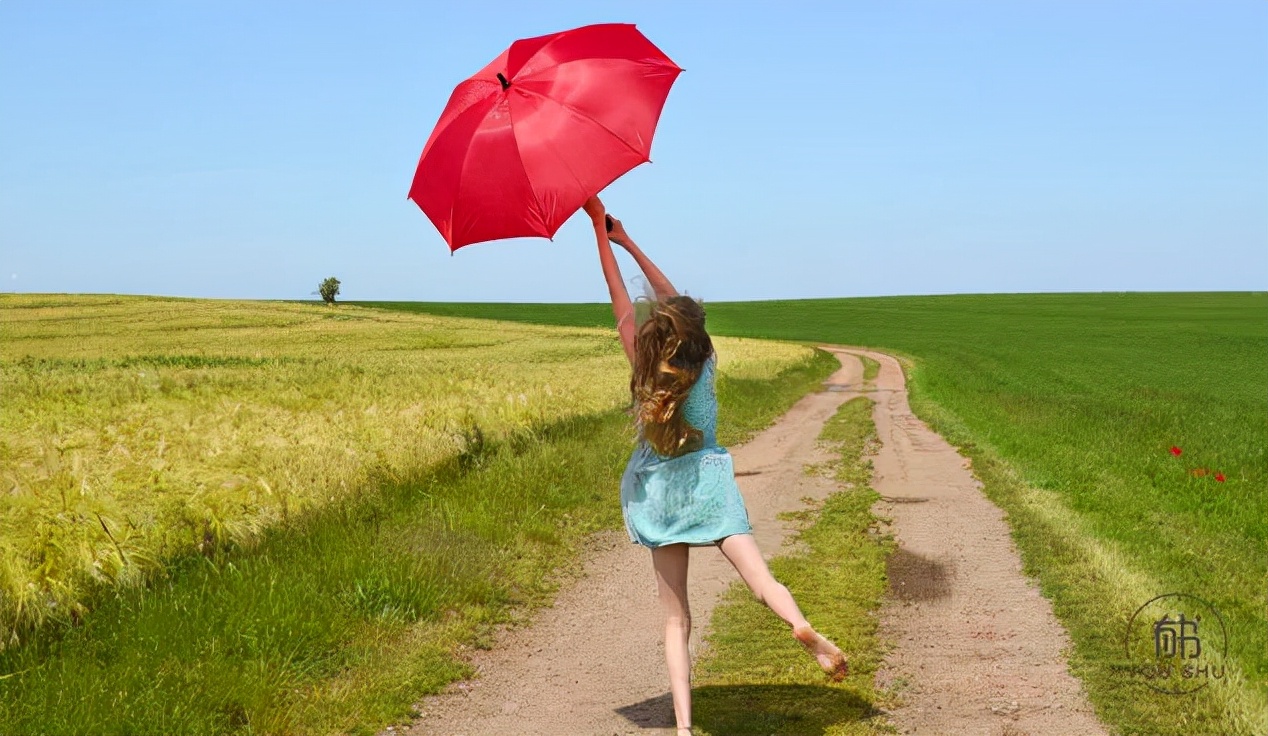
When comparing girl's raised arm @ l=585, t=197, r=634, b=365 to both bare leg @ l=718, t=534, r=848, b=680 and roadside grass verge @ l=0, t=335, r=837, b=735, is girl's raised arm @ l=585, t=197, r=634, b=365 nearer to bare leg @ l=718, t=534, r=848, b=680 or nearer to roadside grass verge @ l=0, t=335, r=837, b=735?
bare leg @ l=718, t=534, r=848, b=680

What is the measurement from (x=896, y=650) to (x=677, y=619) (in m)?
2.42

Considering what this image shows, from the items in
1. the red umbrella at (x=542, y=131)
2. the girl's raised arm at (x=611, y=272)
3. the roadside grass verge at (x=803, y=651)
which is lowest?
the roadside grass verge at (x=803, y=651)

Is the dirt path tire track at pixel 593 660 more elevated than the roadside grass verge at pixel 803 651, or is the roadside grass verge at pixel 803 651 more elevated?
the roadside grass verge at pixel 803 651

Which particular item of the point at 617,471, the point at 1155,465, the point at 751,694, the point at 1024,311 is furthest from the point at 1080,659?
the point at 1024,311

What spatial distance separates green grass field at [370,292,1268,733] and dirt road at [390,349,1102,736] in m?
0.33

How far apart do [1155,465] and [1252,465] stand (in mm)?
1681

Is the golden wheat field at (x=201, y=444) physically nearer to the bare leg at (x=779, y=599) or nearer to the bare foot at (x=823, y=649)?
the bare leg at (x=779, y=599)

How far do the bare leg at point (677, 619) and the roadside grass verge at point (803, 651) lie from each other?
21.5 inches

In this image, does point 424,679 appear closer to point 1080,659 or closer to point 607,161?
point 607,161

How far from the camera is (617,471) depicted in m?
13.9

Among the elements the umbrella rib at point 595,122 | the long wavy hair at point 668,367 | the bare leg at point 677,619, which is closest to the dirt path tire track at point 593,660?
the bare leg at point 677,619

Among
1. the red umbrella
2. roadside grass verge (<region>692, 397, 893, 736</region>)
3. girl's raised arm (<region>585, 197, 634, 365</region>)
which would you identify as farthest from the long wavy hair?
roadside grass verge (<region>692, 397, 893, 736</region>)

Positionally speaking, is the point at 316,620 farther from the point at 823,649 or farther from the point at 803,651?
the point at 823,649

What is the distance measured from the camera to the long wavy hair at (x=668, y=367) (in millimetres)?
5246
